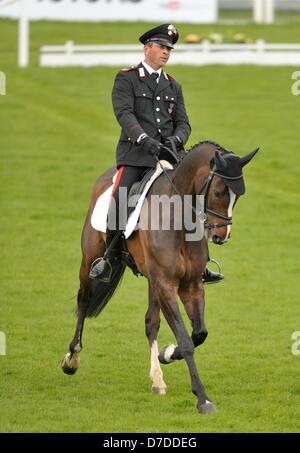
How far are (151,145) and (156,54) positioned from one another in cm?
103

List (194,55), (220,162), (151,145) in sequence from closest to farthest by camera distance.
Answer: (220,162) → (151,145) → (194,55)

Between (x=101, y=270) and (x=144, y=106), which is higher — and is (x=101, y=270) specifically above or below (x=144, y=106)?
below

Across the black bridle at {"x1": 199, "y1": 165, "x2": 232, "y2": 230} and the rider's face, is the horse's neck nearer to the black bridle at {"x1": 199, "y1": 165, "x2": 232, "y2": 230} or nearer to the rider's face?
the black bridle at {"x1": 199, "y1": 165, "x2": 232, "y2": 230}

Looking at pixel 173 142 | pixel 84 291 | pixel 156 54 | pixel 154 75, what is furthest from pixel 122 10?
pixel 173 142

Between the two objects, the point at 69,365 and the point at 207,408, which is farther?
the point at 69,365

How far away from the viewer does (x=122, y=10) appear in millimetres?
44250

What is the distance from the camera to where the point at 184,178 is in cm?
1079

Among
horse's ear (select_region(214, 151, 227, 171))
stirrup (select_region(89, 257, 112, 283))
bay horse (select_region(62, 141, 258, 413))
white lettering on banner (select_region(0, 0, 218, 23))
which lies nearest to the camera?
horse's ear (select_region(214, 151, 227, 171))

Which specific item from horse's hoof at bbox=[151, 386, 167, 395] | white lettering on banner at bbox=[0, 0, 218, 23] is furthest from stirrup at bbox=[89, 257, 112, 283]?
white lettering on banner at bbox=[0, 0, 218, 23]

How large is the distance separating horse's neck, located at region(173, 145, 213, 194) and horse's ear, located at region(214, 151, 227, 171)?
0.33 metres

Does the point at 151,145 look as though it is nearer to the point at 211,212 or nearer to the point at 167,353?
the point at 211,212

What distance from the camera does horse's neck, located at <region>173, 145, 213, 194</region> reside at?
10633 mm

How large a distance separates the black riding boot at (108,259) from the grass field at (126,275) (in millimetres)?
1086

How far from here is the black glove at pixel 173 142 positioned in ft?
37.2
